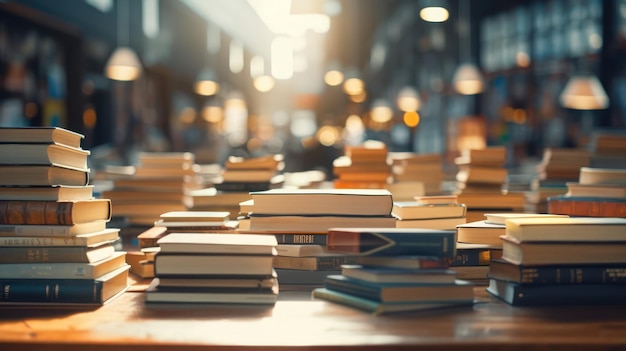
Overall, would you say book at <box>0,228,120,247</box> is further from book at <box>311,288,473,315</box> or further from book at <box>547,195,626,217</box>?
book at <box>547,195,626,217</box>

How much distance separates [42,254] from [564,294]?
42.8 inches

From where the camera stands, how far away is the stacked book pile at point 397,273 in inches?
61.6

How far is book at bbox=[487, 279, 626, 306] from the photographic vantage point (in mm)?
1656

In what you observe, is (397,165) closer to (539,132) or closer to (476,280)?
(476,280)

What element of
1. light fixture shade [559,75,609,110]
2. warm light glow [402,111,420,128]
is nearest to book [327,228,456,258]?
light fixture shade [559,75,609,110]

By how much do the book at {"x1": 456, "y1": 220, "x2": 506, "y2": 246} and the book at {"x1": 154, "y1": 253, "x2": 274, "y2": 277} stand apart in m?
Answer: 0.68

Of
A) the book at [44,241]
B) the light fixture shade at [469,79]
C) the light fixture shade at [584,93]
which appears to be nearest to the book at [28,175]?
the book at [44,241]

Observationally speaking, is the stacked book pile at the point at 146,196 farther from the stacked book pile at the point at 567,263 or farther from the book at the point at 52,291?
the stacked book pile at the point at 567,263

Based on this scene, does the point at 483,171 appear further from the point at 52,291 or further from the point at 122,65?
the point at 122,65

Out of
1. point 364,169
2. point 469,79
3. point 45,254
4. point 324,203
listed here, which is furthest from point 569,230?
point 469,79

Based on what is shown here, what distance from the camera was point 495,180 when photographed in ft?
9.57

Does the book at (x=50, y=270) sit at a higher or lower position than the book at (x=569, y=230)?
lower

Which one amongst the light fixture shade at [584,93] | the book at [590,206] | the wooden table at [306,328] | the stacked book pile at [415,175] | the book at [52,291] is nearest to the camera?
the wooden table at [306,328]

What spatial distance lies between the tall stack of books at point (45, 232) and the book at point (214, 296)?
5.8 inches
